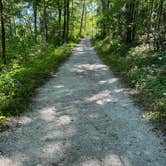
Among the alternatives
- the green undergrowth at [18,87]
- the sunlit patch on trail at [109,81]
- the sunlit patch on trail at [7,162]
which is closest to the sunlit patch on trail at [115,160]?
the sunlit patch on trail at [7,162]

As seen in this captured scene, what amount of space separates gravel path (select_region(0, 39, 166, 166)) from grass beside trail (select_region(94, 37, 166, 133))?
0.38 meters

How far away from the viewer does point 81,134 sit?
547 cm

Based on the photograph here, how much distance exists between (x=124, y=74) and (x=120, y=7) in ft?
33.4

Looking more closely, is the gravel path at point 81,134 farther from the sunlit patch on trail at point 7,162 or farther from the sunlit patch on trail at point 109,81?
the sunlit patch on trail at point 109,81

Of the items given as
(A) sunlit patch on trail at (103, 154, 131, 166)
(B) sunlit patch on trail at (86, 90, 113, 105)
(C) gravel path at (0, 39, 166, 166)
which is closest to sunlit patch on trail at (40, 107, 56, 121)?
(C) gravel path at (0, 39, 166, 166)

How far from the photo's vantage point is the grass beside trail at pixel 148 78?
686 centimetres

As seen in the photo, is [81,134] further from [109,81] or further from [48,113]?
[109,81]

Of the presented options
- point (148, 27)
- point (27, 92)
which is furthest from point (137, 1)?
point (27, 92)

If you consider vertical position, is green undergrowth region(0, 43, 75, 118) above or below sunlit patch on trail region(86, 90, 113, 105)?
above

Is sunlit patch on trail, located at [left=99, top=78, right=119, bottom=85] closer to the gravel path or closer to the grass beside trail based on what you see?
the grass beside trail

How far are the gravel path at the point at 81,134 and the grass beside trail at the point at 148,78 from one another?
0.38m

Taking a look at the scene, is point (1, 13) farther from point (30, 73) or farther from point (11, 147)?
point (11, 147)

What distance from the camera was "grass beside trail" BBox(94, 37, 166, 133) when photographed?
6863mm

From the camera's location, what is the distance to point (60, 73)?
460 inches
